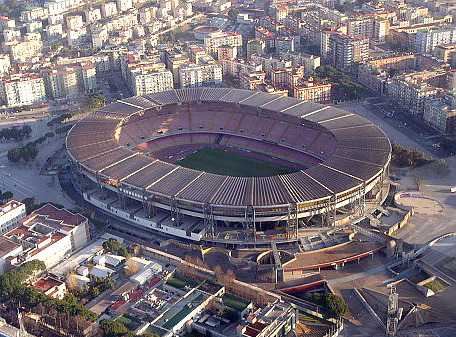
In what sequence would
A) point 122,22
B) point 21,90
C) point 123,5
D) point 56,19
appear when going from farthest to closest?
point 123,5, point 56,19, point 122,22, point 21,90

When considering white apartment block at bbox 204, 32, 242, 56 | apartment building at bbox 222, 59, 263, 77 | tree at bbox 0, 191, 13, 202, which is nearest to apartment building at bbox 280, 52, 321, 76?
apartment building at bbox 222, 59, 263, 77

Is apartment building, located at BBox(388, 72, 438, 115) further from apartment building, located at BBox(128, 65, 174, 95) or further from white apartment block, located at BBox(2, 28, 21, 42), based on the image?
white apartment block, located at BBox(2, 28, 21, 42)

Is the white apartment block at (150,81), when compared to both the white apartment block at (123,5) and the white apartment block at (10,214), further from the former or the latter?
the white apartment block at (123,5)

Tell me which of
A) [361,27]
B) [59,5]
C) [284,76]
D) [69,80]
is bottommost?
[284,76]

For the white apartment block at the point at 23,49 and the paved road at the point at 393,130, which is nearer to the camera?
the paved road at the point at 393,130

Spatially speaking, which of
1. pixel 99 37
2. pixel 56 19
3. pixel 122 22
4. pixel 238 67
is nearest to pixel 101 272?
pixel 238 67

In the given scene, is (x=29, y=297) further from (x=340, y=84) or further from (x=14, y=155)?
(x=340, y=84)

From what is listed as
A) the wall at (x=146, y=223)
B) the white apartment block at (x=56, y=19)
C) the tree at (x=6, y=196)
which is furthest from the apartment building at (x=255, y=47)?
the tree at (x=6, y=196)
